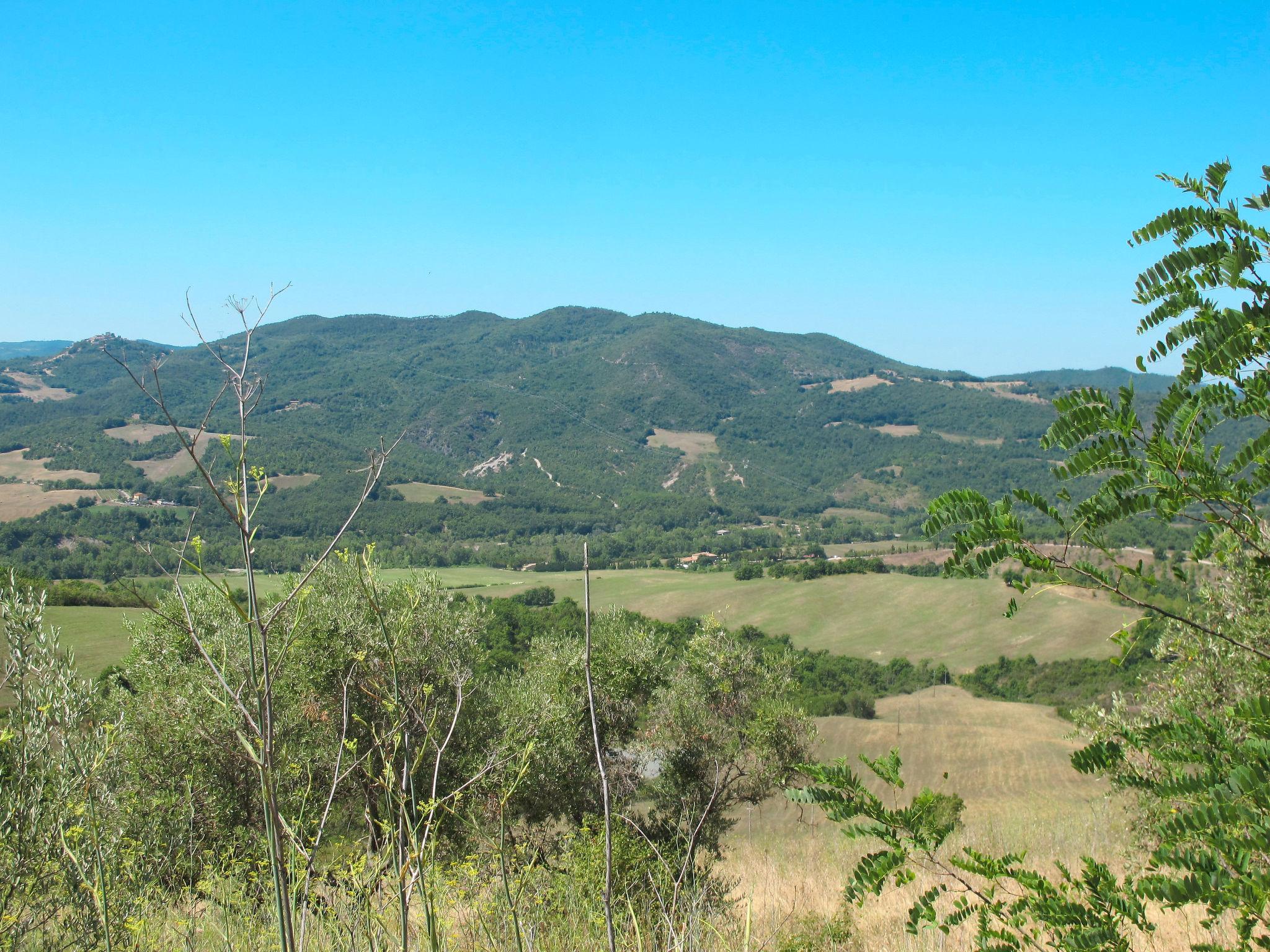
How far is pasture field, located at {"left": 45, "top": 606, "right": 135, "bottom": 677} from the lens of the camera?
2712 centimetres

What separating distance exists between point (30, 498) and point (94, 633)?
76.1 meters

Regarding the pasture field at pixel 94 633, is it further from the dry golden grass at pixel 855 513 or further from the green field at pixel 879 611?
the dry golden grass at pixel 855 513

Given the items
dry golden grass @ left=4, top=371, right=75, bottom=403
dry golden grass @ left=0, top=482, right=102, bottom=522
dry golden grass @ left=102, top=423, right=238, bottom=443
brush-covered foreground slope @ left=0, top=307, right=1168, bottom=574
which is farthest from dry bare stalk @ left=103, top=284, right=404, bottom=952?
dry golden grass @ left=4, top=371, right=75, bottom=403

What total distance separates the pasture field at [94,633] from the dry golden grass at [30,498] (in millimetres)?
55806

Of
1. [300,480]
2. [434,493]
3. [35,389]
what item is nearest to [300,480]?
[300,480]

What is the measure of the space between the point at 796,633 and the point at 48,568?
2400 inches

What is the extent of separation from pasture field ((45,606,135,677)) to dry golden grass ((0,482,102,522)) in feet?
183

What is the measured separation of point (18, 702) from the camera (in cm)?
378

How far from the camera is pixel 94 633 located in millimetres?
32656

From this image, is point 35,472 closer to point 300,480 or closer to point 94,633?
point 300,480

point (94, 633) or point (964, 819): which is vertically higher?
point (94, 633)

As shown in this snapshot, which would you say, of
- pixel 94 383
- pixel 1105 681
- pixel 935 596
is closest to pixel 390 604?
pixel 1105 681

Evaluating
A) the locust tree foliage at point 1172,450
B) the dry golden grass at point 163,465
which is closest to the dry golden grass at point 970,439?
the dry golden grass at point 163,465

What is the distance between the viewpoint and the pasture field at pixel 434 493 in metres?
136
